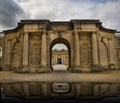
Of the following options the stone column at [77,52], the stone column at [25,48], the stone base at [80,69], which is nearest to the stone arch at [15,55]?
the stone column at [25,48]

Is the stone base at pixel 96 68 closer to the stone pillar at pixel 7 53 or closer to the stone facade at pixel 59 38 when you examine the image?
the stone facade at pixel 59 38

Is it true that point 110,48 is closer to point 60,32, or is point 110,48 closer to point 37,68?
point 60,32

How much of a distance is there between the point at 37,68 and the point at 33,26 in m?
6.34

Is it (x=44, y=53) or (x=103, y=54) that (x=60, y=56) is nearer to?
(x=103, y=54)

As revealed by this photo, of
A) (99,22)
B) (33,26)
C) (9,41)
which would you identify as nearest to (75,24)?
(99,22)

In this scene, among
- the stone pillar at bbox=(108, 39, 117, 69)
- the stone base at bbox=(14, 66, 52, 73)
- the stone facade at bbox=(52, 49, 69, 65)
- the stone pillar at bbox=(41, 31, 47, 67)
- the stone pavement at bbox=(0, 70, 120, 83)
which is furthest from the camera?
the stone facade at bbox=(52, 49, 69, 65)

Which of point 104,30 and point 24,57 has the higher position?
point 104,30

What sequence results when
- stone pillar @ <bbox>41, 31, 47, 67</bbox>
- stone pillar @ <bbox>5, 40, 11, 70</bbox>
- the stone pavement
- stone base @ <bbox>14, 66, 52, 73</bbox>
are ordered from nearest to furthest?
the stone pavement, stone base @ <bbox>14, 66, 52, 73</bbox>, stone pillar @ <bbox>41, 31, 47, 67</bbox>, stone pillar @ <bbox>5, 40, 11, 70</bbox>

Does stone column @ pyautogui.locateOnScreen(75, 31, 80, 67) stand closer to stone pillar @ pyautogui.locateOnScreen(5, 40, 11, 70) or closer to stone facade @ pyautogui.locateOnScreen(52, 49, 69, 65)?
stone pillar @ pyautogui.locateOnScreen(5, 40, 11, 70)

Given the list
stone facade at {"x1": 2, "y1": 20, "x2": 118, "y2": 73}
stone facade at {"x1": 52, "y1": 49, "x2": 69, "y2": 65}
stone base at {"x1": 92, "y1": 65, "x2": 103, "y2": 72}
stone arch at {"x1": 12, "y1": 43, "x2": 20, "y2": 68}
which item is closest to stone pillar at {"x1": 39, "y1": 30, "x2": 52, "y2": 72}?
stone facade at {"x1": 2, "y1": 20, "x2": 118, "y2": 73}

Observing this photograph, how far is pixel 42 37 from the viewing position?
87.0ft

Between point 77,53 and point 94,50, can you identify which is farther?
point 94,50

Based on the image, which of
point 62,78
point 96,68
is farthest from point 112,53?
point 62,78

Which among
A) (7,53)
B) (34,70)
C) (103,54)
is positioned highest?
(7,53)
